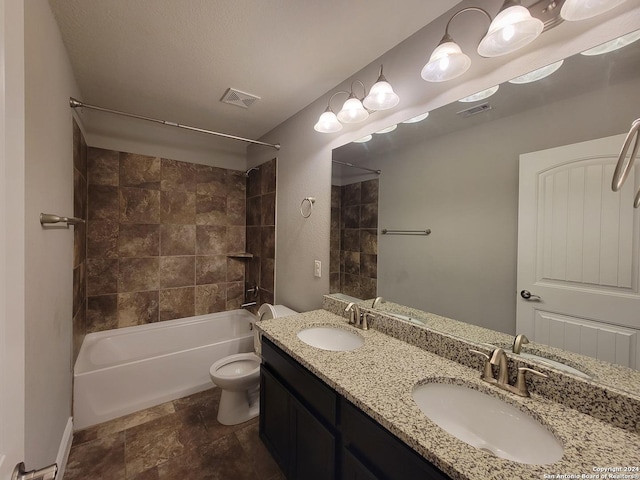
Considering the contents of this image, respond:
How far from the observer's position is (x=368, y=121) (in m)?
1.65

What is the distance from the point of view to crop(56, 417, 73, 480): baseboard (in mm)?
1466

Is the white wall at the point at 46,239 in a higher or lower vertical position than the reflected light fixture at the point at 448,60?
lower

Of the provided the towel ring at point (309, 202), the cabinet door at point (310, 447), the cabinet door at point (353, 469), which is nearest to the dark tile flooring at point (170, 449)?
the cabinet door at point (310, 447)

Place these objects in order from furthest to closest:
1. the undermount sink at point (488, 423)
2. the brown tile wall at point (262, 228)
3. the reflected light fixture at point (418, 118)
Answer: the brown tile wall at point (262, 228), the reflected light fixture at point (418, 118), the undermount sink at point (488, 423)

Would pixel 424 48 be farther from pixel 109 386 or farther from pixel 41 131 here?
pixel 109 386

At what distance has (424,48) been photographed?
135 centimetres

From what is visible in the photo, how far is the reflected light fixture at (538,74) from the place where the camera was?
0.95 metres

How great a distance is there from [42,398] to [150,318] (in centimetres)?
159

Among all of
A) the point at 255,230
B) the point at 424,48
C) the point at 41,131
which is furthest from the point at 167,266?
the point at 424,48

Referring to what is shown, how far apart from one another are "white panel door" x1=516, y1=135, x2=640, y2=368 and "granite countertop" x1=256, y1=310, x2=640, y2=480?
26 centimetres

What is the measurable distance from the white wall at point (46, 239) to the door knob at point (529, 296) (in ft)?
6.21

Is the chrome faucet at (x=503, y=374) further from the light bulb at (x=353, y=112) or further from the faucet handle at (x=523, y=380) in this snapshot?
the light bulb at (x=353, y=112)

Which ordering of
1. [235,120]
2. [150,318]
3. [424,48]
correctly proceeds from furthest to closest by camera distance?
[150,318]
[235,120]
[424,48]
